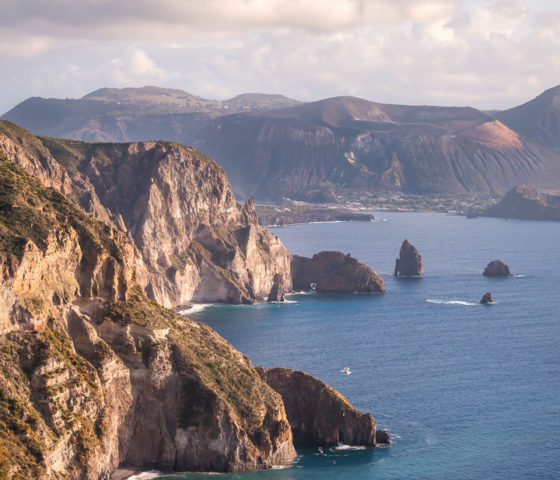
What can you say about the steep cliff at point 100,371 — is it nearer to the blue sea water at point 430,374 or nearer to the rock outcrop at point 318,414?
the blue sea water at point 430,374

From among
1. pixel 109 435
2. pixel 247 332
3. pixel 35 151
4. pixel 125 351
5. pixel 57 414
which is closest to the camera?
pixel 57 414

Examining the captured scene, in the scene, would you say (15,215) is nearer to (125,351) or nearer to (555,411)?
(125,351)

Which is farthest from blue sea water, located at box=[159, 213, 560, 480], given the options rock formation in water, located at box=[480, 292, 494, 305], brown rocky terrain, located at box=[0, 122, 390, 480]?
brown rocky terrain, located at box=[0, 122, 390, 480]

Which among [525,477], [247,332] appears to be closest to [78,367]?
[525,477]

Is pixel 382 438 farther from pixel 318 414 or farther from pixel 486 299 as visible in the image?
pixel 486 299

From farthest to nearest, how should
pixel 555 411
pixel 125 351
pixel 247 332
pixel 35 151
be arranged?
pixel 35 151 < pixel 247 332 < pixel 555 411 < pixel 125 351

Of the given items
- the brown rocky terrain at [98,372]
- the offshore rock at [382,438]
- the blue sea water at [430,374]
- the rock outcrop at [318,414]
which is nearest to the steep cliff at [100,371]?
the brown rocky terrain at [98,372]
